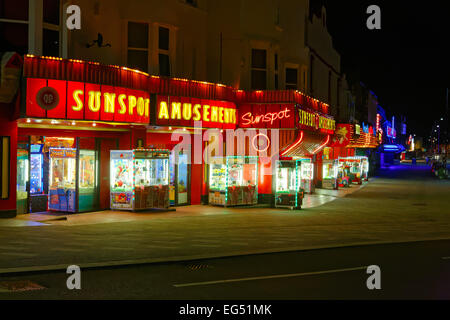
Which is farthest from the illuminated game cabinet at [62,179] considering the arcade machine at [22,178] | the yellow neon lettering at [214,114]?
the yellow neon lettering at [214,114]

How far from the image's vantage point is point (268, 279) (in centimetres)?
911

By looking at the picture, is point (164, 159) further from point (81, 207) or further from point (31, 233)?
point (31, 233)

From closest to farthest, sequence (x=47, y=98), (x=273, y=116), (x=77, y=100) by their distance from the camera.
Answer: (x=47, y=98) → (x=77, y=100) → (x=273, y=116)

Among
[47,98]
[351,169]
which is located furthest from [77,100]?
[351,169]

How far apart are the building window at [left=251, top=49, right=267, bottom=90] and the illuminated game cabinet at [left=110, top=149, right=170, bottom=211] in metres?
7.00

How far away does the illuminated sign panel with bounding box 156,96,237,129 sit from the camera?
19.2 m

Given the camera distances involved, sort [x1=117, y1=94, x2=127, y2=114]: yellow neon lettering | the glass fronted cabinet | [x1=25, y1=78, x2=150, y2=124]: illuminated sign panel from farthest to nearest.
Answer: the glass fronted cabinet < [x1=117, y1=94, x2=127, y2=114]: yellow neon lettering < [x1=25, y1=78, x2=150, y2=124]: illuminated sign panel

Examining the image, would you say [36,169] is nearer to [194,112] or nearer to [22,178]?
[22,178]

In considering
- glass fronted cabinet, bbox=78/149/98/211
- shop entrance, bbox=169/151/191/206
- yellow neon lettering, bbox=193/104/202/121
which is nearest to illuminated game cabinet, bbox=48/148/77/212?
glass fronted cabinet, bbox=78/149/98/211

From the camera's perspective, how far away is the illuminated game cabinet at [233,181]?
21.3 metres

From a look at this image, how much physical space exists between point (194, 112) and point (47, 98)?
21.2ft

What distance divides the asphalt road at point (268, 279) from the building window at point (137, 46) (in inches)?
428

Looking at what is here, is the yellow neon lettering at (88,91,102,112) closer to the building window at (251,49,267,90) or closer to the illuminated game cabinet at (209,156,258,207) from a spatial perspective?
the illuminated game cabinet at (209,156,258,207)
